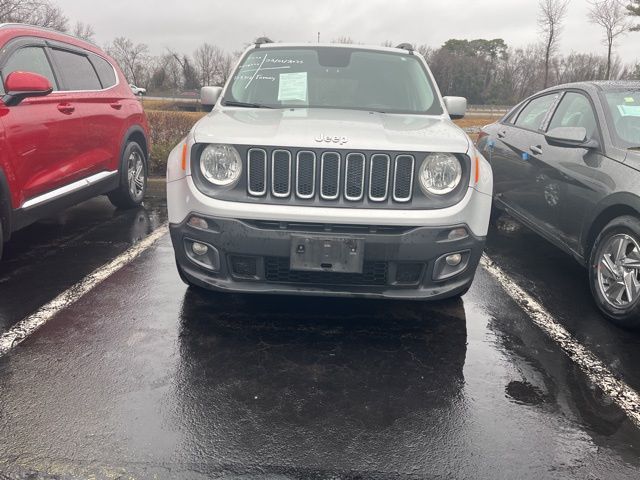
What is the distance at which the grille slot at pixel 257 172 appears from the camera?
3240 mm

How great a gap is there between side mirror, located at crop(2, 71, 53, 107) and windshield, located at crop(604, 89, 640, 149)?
14.4 feet

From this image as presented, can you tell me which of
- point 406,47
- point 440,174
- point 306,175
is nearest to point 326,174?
point 306,175

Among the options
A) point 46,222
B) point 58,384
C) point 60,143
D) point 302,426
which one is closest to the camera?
point 302,426

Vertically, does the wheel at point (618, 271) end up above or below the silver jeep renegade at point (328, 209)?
below

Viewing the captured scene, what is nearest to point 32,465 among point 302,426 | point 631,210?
point 302,426

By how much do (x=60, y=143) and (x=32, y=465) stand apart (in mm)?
3413

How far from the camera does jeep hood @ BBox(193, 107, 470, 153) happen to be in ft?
10.6

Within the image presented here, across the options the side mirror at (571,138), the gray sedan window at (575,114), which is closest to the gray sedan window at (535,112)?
the gray sedan window at (575,114)

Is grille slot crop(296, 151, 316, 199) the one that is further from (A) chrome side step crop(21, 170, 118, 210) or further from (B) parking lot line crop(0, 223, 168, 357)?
(A) chrome side step crop(21, 170, 118, 210)

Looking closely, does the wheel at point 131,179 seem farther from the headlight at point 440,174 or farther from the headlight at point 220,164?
the headlight at point 440,174

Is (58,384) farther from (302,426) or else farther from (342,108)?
(342,108)

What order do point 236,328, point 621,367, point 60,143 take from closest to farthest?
point 621,367
point 236,328
point 60,143

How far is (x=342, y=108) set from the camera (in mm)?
4223

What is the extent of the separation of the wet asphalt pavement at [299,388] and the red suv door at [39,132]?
83 cm
